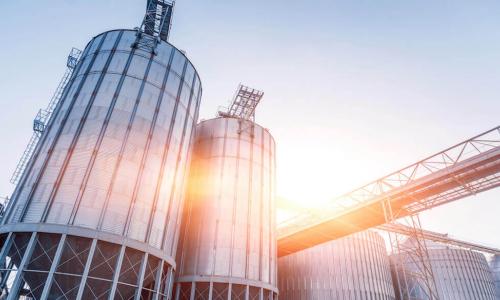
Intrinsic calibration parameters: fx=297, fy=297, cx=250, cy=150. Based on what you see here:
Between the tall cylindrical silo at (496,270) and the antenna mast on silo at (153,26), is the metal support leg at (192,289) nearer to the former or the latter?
the antenna mast on silo at (153,26)

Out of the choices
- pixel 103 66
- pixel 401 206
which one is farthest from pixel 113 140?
pixel 401 206

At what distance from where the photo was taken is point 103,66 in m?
18.5

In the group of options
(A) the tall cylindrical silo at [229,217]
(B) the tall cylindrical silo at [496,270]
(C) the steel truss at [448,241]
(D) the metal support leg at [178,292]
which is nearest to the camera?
(D) the metal support leg at [178,292]

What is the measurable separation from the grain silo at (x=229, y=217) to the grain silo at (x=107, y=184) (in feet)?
11.3

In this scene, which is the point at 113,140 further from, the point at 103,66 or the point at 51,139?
the point at 103,66

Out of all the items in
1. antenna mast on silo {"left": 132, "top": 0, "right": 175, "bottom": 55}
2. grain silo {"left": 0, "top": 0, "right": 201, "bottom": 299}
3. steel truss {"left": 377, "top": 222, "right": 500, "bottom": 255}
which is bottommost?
grain silo {"left": 0, "top": 0, "right": 201, "bottom": 299}

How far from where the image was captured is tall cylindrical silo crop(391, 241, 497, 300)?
46.3 meters

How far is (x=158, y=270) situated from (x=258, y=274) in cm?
787

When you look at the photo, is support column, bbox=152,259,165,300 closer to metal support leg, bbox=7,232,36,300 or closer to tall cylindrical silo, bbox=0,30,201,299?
tall cylindrical silo, bbox=0,30,201,299

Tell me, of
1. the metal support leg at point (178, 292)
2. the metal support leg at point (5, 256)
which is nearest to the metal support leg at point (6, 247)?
the metal support leg at point (5, 256)

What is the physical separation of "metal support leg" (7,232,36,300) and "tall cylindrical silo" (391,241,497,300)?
47.6 metres

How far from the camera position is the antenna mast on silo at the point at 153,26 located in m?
20.1

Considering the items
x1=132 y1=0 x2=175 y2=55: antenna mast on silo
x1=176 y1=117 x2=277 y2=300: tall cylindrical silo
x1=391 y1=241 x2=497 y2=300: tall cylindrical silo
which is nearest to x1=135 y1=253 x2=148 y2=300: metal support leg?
x1=176 y1=117 x2=277 y2=300: tall cylindrical silo

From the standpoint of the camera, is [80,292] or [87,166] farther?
[87,166]
